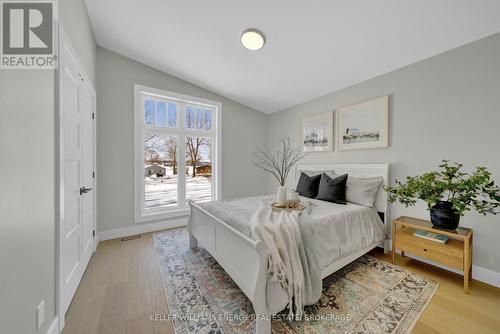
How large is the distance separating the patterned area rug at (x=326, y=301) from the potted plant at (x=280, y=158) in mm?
1930

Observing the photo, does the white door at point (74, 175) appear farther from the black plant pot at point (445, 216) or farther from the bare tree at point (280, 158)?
the black plant pot at point (445, 216)

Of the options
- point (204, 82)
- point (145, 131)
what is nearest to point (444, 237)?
point (204, 82)

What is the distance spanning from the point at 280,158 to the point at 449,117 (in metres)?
2.72

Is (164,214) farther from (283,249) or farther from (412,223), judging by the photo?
(412,223)

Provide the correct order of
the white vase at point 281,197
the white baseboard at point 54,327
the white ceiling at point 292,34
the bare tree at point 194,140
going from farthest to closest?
the bare tree at point 194,140, the white vase at point 281,197, the white ceiling at point 292,34, the white baseboard at point 54,327

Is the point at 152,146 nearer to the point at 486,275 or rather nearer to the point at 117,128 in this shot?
the point at 117,128

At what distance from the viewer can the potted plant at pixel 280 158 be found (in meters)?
3.93

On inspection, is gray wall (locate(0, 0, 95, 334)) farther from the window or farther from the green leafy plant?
the green leafy plant

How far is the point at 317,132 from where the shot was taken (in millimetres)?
3484

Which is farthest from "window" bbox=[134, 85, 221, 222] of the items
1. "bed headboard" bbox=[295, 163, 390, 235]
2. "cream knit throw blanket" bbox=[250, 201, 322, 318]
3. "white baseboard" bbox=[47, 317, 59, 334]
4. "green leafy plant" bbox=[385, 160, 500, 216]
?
"green leafy plant" bbox=[385, 160, 500, 216]

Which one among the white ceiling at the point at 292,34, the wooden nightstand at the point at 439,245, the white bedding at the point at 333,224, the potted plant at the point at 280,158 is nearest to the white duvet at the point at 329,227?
the white bedding at the point at 333,224

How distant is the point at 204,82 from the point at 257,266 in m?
3.31

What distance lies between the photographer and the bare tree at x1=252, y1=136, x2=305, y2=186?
155 inches

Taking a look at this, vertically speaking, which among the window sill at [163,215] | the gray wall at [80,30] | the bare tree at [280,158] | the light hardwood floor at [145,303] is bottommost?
the light hardwood floor at [145,303]
